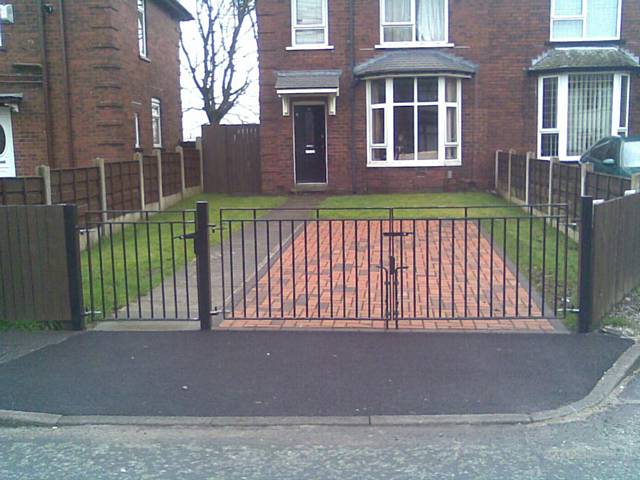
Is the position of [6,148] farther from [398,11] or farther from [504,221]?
[504,221]

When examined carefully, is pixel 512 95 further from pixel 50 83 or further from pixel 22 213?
pixel 22 213

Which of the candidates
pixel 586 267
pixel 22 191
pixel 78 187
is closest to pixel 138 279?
pixel 22 191

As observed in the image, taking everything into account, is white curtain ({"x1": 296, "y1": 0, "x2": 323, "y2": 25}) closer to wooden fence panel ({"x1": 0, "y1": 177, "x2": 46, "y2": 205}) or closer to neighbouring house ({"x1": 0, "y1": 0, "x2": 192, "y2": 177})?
neighbouring house ({"x1": 0, "y1": 0, "x2": 192, "y2": 177})

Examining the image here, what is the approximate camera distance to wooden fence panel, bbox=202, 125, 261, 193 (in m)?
23.1

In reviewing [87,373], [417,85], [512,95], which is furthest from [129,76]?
[87,373]

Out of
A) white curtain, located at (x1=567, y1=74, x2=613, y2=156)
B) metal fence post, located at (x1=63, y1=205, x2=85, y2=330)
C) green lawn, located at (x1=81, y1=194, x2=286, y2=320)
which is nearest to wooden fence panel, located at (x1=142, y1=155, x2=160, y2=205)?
green lawn, located at (x1=81, y1=194, x2=286, y2=320)

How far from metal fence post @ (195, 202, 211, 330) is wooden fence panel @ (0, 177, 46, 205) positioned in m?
5.10

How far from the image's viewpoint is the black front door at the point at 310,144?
21406 mm

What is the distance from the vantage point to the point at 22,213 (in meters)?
7.15

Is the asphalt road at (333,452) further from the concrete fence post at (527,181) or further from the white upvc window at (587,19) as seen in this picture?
the white upvc window at (587,19)

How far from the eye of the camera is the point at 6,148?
62.6 ft

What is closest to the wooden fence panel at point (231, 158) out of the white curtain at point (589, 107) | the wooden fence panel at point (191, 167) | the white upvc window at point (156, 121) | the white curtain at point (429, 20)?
the wooden fence panel at point (191, 167)

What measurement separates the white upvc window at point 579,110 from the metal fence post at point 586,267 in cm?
1500

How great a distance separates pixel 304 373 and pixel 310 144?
16290 mm
